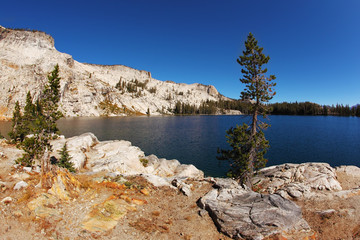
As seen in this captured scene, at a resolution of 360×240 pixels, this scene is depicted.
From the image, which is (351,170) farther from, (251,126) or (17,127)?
(17,127)

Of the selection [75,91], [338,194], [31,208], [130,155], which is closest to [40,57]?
[75,91]

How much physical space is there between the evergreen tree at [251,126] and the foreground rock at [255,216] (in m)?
8.64

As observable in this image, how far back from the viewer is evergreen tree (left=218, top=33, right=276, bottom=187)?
71.8ft

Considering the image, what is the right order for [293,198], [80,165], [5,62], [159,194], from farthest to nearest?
[5,62] → [80,165] → [293,198] → [159,194]

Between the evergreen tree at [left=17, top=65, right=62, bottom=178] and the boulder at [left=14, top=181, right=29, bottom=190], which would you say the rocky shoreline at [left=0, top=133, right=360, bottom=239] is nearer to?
the boulder at [left=14, top=181, right=29, bottom=190]

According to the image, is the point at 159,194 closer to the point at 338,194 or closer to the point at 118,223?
the point at 118,223

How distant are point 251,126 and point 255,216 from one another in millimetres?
13871

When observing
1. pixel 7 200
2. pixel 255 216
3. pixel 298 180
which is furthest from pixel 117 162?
pixel 298 180

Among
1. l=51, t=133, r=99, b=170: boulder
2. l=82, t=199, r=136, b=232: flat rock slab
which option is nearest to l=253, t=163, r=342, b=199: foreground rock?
l=82, t=199, r=136, b=232: flat rock slab

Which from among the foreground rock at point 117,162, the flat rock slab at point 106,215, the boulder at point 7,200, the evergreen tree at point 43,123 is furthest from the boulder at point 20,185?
the foreground rock at point 117,162

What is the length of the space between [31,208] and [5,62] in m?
230

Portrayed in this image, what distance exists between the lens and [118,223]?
1063 cm

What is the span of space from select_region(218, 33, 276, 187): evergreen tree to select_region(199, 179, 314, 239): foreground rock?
8645 mm

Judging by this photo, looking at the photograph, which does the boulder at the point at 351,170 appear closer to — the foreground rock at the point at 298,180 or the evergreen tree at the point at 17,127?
the foreground rock at the point at 298,180
